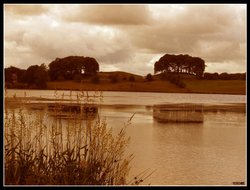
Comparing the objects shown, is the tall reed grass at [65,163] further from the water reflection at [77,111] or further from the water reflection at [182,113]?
the water reflection at [182,113]

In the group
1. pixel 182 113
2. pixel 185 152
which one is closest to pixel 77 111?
pixel 185 152

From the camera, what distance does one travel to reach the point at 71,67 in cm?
886

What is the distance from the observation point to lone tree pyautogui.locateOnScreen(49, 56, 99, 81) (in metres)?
8.49

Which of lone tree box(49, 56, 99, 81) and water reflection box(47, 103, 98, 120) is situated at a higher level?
lone tree box(49, 56, 99, 81)

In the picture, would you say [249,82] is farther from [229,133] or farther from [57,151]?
[229,133]

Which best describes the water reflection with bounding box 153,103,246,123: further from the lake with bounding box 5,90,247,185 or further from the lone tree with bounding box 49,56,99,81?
the lone tree with bounding box 49,56,99,81

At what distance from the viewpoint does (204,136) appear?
12.4 m

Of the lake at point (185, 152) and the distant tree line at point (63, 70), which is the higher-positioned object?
the distant tree line at point (63, 70)

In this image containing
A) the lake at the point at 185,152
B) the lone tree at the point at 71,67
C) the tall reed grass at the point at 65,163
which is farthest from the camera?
the lone tree at the point at 71,67

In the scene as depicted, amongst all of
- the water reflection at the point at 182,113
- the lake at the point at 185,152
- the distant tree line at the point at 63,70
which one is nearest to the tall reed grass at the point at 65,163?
the lake at the point at 185,152

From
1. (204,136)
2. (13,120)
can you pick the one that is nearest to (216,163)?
(204,136)

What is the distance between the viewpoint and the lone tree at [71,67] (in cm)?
849

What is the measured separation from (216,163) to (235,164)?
35 centimetres

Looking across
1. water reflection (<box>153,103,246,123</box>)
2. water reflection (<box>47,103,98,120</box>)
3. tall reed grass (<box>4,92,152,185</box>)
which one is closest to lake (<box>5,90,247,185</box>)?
water reflection (<box>47,103,98,120</box>)
